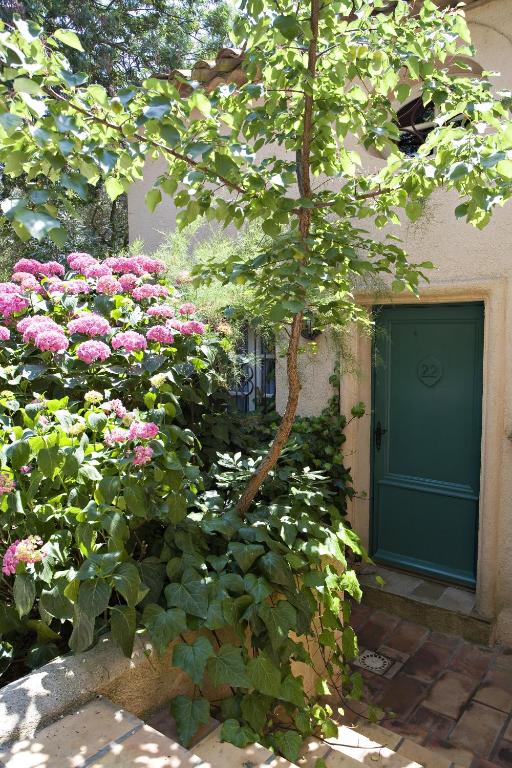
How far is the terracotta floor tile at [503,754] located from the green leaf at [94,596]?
2.49 m

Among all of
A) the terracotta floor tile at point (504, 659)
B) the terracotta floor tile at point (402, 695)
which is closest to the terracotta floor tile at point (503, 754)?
the terracotta floor tile at point (402, 695)

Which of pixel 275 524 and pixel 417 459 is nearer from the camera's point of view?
→ pixel 275 524

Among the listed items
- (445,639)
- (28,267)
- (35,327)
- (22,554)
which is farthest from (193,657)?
(445,639)

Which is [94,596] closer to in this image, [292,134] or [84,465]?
[84,465]

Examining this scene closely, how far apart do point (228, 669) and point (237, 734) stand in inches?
8.3

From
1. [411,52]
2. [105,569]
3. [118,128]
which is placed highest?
[411,52]

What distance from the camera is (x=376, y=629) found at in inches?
174

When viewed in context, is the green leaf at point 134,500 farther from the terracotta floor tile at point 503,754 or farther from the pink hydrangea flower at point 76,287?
the terracotta floor tile at point 503,754

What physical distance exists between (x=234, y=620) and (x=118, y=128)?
198 centimetres

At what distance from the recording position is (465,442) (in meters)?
4.54

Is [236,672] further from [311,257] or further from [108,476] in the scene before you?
[311,257]

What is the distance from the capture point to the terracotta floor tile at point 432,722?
11.0 feet

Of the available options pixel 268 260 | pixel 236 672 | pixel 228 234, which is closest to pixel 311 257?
pixel 268 260

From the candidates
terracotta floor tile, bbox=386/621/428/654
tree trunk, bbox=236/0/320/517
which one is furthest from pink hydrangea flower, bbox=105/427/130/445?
terracotta floor tile, bbox=386/621/428/654
